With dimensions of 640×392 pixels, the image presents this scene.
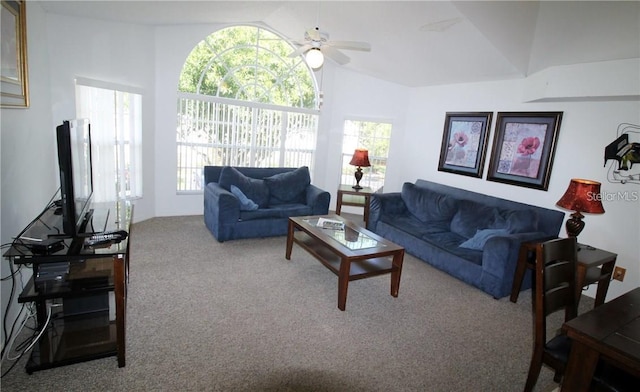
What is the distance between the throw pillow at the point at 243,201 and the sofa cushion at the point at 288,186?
1.39ft

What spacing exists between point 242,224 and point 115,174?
1689 mm

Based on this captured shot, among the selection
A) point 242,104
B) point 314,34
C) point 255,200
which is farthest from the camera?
point 242,104

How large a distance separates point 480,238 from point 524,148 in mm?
1279

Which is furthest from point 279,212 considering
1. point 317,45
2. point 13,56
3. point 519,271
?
point 13,56

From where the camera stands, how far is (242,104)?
5.17 metres

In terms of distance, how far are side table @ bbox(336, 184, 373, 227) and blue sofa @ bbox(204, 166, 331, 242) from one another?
0.66 metres

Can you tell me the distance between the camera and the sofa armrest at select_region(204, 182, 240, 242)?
394cm

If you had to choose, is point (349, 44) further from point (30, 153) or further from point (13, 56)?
point (30, 153)

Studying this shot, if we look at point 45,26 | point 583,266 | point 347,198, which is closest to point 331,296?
point 583,266

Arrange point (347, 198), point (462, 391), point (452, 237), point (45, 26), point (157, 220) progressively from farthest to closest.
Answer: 1. point (347, 198)
2. point (157, 220)
3. point (452, 237)
4. point (45, 26)
5. point (462, 391)

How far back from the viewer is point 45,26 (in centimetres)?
325

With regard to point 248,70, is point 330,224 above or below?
below

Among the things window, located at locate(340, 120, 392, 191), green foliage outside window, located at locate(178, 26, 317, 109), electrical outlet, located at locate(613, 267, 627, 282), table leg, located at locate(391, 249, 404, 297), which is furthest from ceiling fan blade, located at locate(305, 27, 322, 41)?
electrical outlet, located at locate(613, 267, 627, 282)

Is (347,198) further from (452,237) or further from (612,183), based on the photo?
(612,183)
